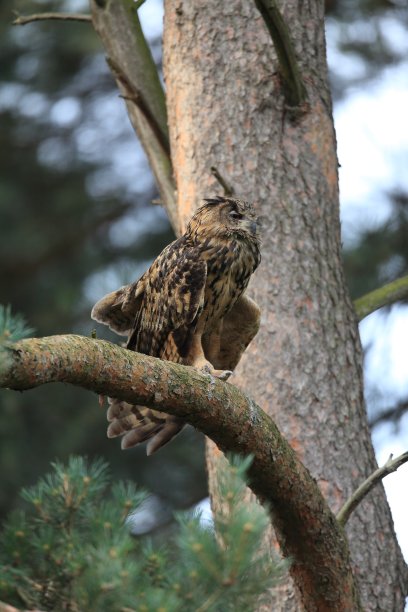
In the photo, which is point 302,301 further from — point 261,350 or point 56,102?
point 56,102

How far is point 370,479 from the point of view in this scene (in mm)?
3566

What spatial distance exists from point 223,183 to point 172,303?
53cm

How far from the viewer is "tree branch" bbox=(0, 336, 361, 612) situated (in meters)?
3.08

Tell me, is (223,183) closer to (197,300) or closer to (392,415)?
(197,300)

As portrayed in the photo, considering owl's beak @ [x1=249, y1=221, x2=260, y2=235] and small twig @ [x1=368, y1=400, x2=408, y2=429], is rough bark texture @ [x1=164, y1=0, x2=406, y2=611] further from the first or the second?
small twig @ [x1=368, y1=400, x2=408, y2=429]

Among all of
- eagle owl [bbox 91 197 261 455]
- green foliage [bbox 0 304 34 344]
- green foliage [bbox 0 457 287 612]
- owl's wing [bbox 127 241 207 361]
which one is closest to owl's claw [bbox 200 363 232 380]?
eagle owl [bbox 91 197 261 455]

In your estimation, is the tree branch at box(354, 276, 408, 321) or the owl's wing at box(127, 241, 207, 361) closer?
the owl's wing at box(127, 241, 207, 361)

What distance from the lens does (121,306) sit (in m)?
4.76

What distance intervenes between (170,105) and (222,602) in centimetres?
309

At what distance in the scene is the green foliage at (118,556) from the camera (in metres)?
2.43

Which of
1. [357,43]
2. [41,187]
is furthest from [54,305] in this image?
[357,43]

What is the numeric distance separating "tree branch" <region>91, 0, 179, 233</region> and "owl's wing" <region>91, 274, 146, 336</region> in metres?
0.54

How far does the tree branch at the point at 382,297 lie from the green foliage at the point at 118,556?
2140 mm

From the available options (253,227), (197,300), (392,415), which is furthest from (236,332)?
(392,415)
